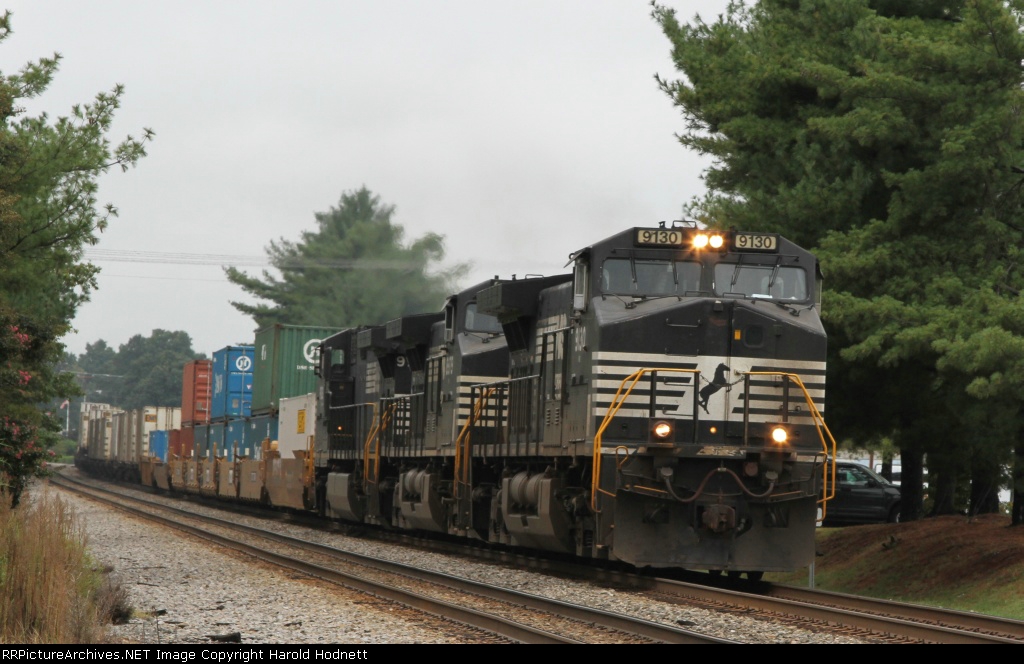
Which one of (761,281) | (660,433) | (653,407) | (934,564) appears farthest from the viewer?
(934,564)

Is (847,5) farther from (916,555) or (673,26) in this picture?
(916,555)

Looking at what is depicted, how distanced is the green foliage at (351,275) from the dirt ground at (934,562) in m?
31.5

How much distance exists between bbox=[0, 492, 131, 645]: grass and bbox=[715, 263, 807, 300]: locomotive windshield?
7.49 m

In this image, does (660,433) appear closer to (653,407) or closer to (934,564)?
(653,407)

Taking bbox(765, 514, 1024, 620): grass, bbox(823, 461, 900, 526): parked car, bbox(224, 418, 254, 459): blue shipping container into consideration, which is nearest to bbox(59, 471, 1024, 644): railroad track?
bbox(765, 514, 1024, 620): grass

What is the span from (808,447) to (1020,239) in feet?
18.7

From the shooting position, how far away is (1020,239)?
18047 millimetres

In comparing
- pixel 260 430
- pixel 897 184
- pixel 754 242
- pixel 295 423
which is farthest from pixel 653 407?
pixel 260 430

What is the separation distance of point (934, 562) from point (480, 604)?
931cm

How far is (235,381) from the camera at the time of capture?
135ft

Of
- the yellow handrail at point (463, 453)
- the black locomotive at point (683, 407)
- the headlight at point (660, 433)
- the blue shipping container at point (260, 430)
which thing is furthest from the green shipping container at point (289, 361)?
the headlight at point (660, 433)

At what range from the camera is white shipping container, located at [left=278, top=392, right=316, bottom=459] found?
101 feet
